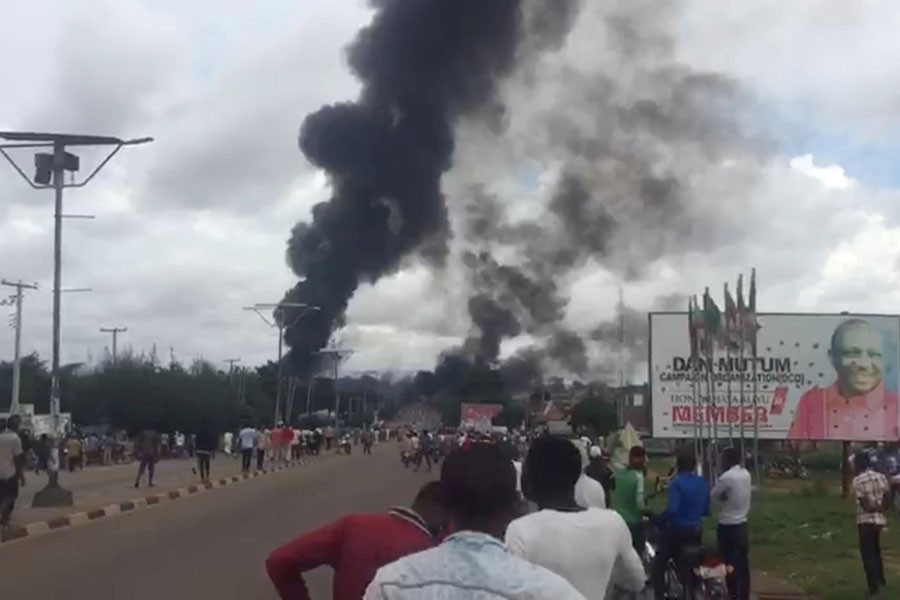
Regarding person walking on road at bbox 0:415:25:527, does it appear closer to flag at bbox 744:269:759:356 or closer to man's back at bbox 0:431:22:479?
man's back at bbox 0:431:22:479

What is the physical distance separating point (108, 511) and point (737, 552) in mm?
14394

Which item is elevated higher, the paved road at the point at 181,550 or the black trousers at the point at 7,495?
the black trousers at the point at 7,495

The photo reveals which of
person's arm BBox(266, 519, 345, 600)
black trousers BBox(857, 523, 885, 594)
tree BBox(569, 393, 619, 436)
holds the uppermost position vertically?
tree BBox(569, 393, 619, 436)

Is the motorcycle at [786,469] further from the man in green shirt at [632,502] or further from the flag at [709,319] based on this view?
the man in green shirt at [632,502]

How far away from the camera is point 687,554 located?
36.2ft

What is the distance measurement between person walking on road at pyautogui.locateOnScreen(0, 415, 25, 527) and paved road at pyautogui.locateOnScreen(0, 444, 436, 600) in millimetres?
599

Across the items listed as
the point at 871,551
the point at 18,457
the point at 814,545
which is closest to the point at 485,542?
the point at 871,551

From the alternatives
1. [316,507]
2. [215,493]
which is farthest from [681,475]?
[215,493]

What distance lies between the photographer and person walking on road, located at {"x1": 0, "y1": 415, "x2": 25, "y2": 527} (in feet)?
56.9

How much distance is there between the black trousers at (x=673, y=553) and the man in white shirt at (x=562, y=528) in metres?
6.41

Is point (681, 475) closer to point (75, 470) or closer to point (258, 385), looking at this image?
point (75, 470)

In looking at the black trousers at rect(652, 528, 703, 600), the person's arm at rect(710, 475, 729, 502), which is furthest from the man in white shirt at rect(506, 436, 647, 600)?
the person's arm at rect(710, 475, 729, 502)

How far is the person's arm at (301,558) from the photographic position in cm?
454

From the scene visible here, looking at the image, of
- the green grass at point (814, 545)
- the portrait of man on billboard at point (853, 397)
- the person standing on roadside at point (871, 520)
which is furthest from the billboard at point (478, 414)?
the person standing on roadside at point (871, 520)
